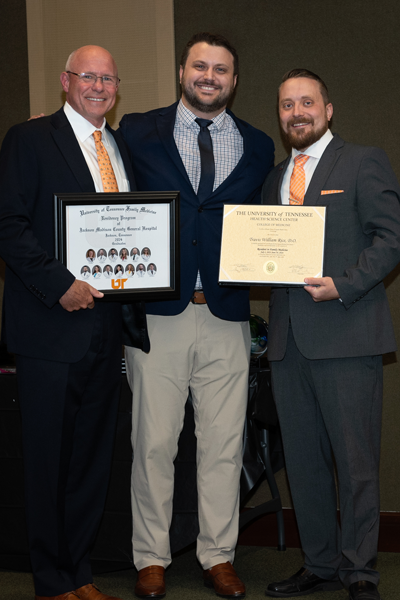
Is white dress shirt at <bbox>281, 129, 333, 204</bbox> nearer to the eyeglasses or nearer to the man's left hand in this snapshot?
the man's left hand

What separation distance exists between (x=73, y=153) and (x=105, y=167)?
14 cm

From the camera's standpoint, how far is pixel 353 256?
2463 millimetres

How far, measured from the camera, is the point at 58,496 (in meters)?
2.30

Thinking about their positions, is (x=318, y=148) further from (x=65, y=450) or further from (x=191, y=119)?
(x=65, y=450)

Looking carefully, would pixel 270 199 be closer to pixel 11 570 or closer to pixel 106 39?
pixel 106 39

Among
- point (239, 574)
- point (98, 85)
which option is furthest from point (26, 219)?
point (239, 574)

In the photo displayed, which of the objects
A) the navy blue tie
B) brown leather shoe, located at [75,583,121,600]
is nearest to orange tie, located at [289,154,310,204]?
the navy blue tie

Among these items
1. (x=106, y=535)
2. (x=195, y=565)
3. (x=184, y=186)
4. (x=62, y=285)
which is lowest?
(x=195, y=565)

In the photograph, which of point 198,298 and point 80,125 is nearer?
point 80,125

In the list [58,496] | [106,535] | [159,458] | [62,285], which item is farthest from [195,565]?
[62,285]

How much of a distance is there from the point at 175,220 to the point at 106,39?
5.94ft

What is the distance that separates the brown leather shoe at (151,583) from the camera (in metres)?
2.53

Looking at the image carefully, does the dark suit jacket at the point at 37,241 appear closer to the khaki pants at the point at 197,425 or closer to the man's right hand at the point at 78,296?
the man's right hand at the point at 78,296

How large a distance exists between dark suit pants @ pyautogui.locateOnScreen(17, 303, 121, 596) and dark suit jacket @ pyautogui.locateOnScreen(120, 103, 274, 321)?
0.38 metres
